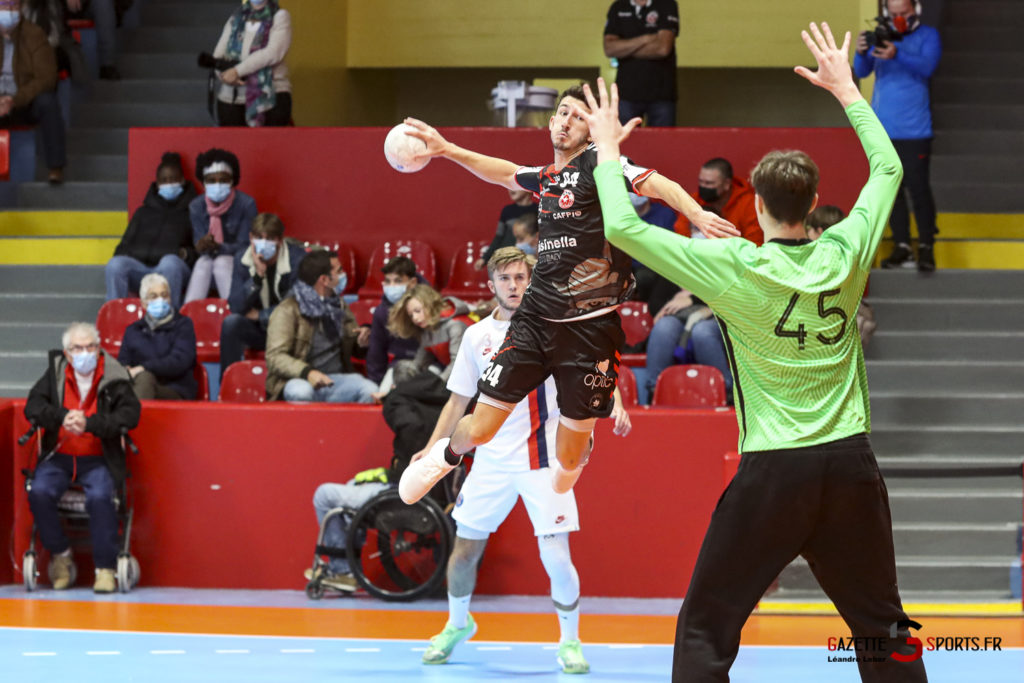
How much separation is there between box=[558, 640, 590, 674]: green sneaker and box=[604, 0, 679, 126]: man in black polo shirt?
580 centimetres

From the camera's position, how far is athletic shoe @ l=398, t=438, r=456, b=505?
241 inches

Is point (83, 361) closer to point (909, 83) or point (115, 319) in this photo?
point (115, 319)

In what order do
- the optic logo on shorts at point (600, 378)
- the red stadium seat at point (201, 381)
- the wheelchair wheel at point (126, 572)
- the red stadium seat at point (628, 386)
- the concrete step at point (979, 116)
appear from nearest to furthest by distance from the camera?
the optic logo on shorts at point (600, 378)
the wheelchair wheel at point (126, 572)
the red stadium seat at point (628, 386)
the red stadium seat at point (201, 381)
the concrete step at point (979, 116)

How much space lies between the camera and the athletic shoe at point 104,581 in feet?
29.0

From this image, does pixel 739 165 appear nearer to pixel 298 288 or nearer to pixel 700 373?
pixel 700 373

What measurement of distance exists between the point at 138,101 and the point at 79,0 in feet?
3.91

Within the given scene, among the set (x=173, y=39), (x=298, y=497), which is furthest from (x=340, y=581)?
(x=173, y=39)

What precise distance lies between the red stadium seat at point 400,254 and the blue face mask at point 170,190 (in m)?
1.72

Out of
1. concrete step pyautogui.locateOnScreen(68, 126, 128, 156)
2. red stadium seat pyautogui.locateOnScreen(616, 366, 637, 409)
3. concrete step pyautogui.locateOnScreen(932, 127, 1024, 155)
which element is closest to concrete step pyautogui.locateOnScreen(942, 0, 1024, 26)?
concrete step pyautogui.locateOnScreen(932, 127, 1024, 155)

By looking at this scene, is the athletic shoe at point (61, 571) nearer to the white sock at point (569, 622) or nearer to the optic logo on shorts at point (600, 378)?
the white sock at point (569, 622)

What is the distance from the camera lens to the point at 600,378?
5668mm

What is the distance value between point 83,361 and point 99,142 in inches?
223

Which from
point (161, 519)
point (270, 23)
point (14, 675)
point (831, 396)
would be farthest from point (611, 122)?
point (270, 23)

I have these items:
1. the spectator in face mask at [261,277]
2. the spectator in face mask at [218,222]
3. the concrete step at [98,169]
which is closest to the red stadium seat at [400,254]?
A: the spectator in face mask at [261,277]
